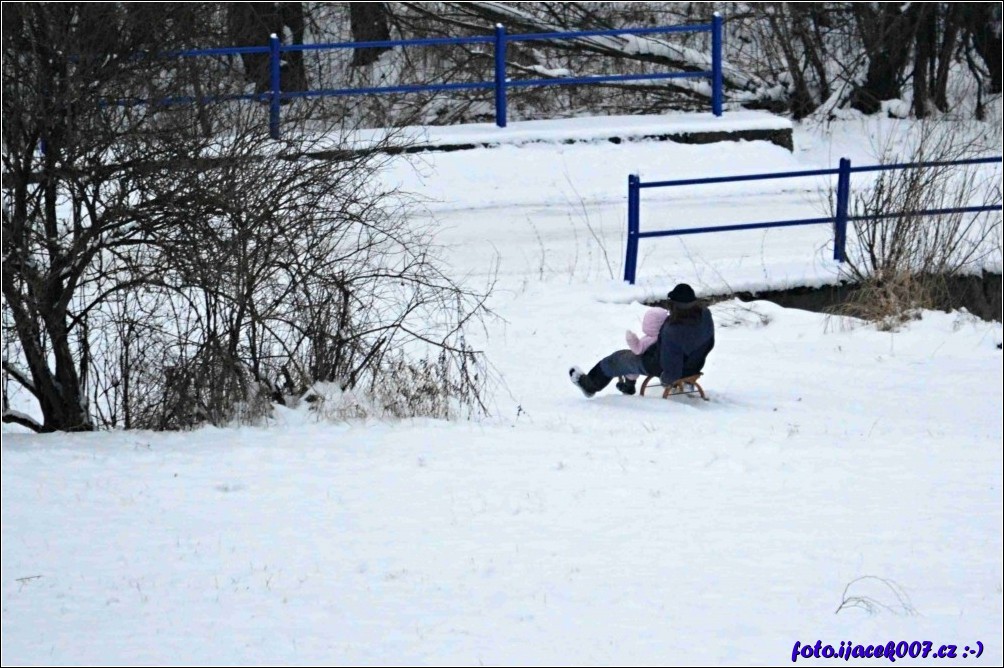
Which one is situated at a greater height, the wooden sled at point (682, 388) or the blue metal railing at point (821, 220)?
the blue metal railing at point (821, 220)

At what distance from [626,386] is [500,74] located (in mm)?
8808

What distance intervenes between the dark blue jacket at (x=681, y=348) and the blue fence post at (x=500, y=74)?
30.0 feet

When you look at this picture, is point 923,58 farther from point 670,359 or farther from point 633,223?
point 670,359

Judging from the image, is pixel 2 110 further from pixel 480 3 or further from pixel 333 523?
pixel 480 3

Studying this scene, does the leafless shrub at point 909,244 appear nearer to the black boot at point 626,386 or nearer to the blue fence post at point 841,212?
the blue fence post at point 841,212

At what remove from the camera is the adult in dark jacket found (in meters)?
9.24

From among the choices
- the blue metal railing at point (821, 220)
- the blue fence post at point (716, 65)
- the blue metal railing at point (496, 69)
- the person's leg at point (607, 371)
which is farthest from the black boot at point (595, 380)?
the blue fence post at point (716, 65)

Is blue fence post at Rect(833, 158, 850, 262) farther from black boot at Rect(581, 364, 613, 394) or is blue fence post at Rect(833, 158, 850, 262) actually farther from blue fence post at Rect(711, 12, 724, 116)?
blue fence post at Rect(711, 12, 724, 116)

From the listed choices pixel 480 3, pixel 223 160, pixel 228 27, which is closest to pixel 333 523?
pixel 223 160

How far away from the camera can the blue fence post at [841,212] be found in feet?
43.4

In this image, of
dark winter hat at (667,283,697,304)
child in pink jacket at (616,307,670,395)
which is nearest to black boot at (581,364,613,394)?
child in pink jacket at (616,307,670,395)

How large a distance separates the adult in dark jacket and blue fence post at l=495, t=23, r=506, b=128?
892 centimetres

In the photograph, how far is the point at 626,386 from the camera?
397 inches

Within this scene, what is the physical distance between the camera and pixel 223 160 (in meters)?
8.27
